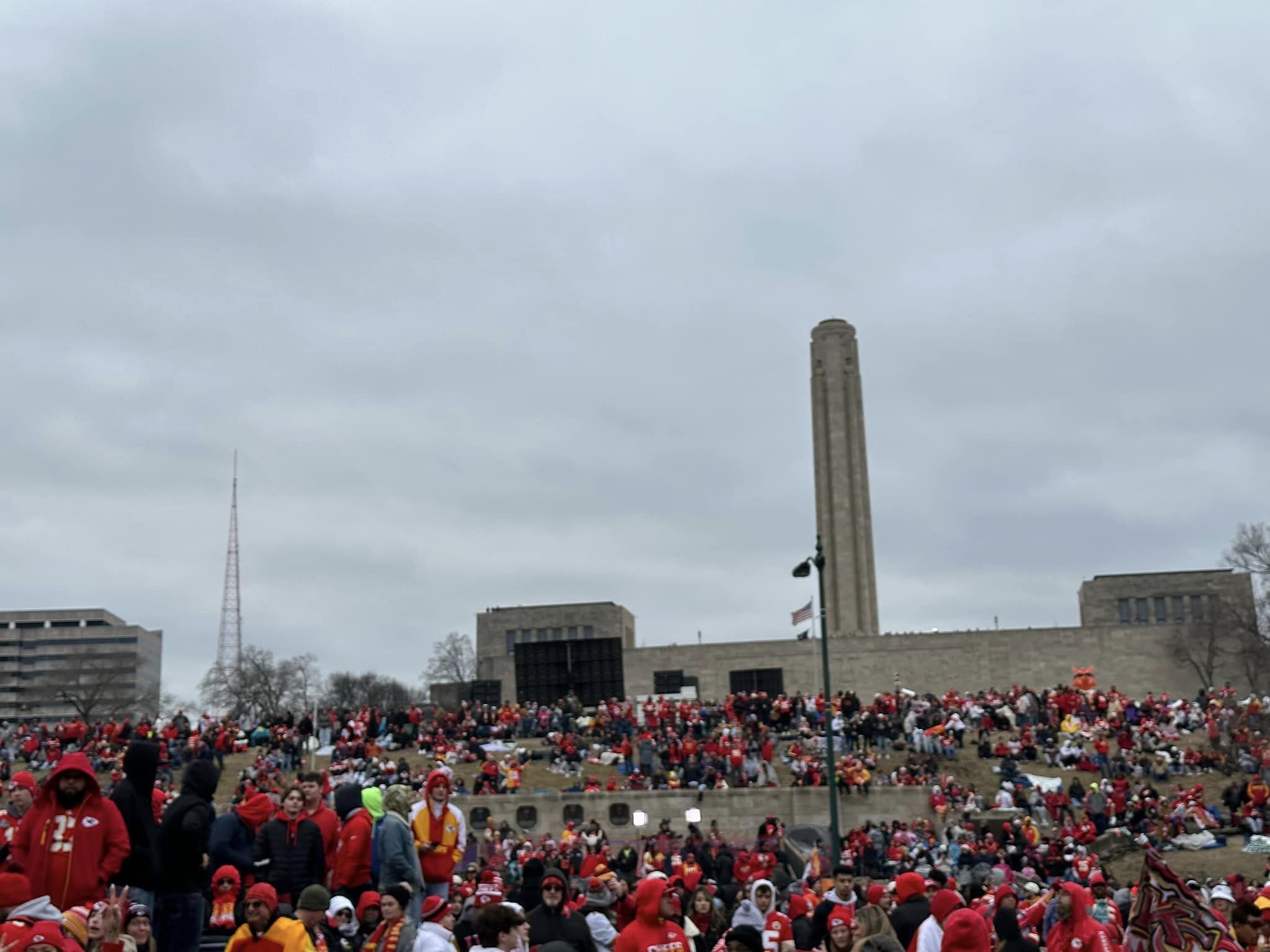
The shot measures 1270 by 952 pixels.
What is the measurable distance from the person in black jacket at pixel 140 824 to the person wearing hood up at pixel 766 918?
502cm

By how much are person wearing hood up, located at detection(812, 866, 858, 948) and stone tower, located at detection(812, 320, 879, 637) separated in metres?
55.3

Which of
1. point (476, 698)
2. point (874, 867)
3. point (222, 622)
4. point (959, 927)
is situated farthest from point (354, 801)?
point (222, 622)

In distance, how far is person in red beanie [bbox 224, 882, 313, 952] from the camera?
834cm

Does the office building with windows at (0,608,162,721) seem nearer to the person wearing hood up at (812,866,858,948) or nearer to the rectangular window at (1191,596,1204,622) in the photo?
the rectangular window at (1191,596,1204,622)

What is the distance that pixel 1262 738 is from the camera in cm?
3919

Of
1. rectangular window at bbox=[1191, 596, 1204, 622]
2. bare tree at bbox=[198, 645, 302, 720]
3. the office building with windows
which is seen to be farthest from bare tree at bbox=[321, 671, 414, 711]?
rectangular window at bbox=[1191, 596, 1204, 622]

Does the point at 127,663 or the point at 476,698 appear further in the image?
the point at 127,663

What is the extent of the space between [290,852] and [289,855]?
26mm

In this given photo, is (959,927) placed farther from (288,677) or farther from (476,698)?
(288,677)

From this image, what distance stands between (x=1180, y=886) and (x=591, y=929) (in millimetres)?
4450

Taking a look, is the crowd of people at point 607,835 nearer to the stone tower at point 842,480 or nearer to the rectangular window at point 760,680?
the rectangular window at point 760,680

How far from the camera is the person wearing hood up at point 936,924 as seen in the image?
33.7 feet

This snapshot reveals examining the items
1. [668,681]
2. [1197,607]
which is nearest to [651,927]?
[668,681]

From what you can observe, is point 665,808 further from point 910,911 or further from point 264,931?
point 264,931
